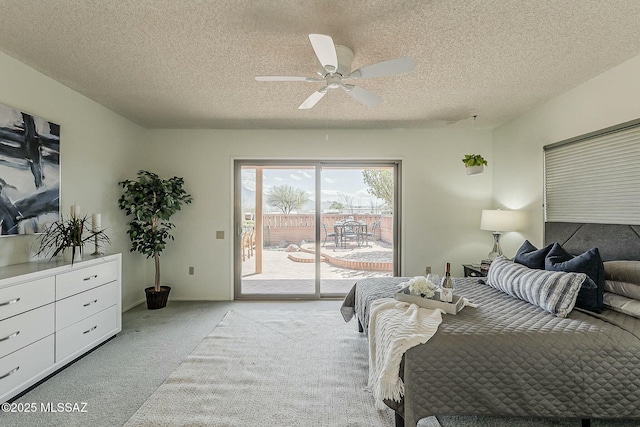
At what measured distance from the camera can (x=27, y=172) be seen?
2521 mm

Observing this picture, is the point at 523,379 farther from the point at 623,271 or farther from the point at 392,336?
the point at 623,271

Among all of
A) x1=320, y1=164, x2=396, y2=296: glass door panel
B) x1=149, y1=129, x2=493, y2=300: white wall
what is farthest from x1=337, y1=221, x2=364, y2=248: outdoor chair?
x1=149, y1=129, x2=493, y2=300: white wall

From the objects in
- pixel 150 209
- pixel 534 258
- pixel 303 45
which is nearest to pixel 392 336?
pixel 534 258

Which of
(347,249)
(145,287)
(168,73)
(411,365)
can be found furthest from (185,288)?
(411,365)

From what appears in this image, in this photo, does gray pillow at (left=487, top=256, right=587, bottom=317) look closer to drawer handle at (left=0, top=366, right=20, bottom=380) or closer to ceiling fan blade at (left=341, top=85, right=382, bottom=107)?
ceiling fan blade at (left=341, top=85, right=382, bottom=107)

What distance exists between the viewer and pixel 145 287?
432 centimetres

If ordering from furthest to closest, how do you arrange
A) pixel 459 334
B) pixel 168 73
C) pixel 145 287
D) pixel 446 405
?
pixel 145 287, pixel 168 73, pixel 459 334, pixel 446 405

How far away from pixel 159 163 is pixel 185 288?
1847 millimetres

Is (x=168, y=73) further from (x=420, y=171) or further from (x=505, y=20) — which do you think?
(x=420, y=171)

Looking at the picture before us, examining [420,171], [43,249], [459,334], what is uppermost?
[420,171]

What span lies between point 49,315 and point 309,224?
2990 mm

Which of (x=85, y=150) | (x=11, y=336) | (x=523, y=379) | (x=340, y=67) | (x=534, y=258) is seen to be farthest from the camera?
(x=85, y=150)

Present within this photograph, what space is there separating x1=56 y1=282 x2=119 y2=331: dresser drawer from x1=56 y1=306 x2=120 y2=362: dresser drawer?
0.16 feet

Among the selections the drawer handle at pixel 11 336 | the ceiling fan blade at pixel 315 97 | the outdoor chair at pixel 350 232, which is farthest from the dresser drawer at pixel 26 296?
the outdoor chair at pixel 350 232
